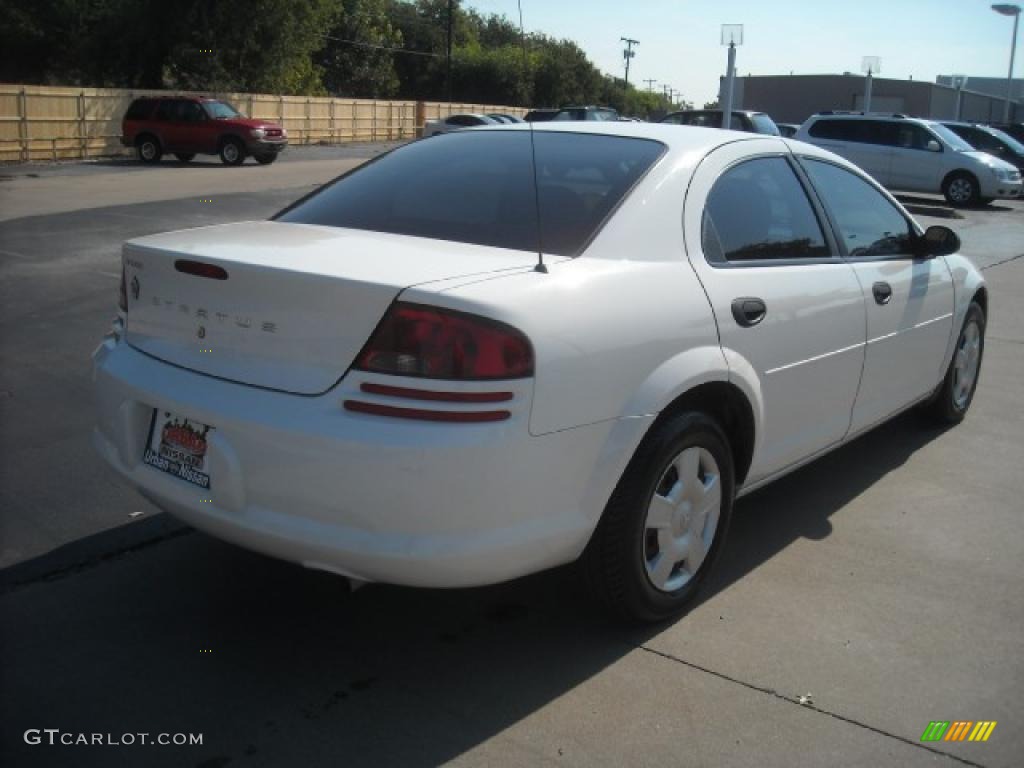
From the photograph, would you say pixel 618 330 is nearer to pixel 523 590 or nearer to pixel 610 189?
pixel 610 189

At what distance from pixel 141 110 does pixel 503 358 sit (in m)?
27.8

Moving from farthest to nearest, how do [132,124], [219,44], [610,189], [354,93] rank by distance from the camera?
[354,93] → [219,44] → [132,124] → [610,189]

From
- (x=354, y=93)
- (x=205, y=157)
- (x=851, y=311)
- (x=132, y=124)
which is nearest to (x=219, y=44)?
(x=205, y=157)

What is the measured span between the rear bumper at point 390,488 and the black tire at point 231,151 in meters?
25.6

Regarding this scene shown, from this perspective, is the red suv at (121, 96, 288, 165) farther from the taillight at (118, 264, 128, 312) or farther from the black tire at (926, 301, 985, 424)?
the taillight at (118, 264, 128, 312)

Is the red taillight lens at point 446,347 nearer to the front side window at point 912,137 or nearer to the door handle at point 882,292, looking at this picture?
the door handle at point 882,292

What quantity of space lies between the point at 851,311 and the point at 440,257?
1927 millimetres

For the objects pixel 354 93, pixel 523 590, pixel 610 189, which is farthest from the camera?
pixel 354 93

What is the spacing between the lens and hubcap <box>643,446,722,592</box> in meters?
3.31

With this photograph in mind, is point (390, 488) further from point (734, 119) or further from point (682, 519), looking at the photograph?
point (734, 119)

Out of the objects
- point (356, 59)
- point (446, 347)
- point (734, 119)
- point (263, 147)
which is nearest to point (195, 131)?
point (263, 147)

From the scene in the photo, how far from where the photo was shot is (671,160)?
3.60 m

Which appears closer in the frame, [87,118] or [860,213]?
[860,213]

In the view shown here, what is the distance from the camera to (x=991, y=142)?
25859 mm
